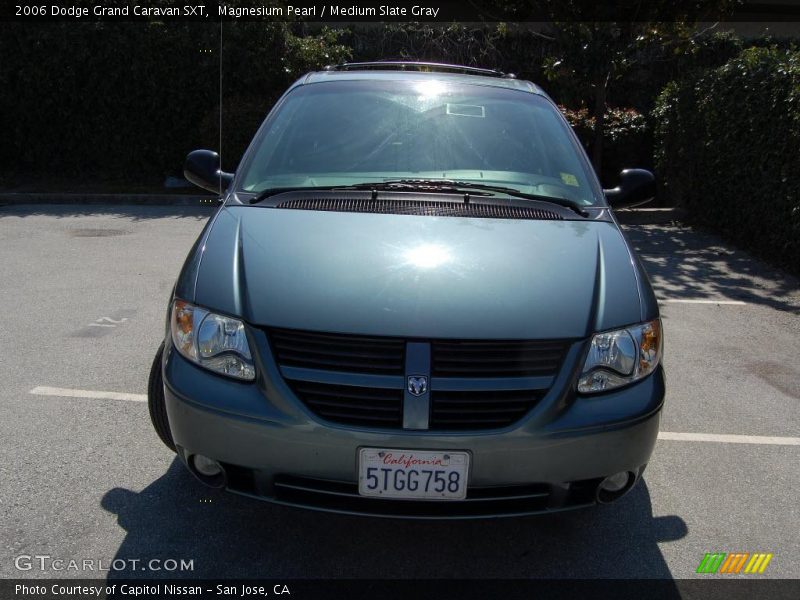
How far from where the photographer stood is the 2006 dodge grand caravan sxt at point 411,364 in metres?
2.66

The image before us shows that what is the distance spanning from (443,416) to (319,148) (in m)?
1.86

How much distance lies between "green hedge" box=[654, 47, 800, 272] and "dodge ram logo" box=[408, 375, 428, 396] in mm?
6599

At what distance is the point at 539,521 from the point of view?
3.38 metres

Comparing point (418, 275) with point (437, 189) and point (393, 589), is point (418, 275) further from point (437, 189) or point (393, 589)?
point (393, 589)

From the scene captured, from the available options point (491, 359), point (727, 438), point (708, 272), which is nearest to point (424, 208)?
point (491, 359)

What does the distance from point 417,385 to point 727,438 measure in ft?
7.93

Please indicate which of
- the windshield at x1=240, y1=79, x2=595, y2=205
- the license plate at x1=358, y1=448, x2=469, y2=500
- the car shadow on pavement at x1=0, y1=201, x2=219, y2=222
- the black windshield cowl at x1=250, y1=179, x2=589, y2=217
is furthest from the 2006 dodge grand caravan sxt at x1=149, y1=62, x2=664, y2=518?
the car shadow on pavement at x1=0, y1=201, x2=219, y2=222

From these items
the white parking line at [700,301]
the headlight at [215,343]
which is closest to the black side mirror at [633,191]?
the headlight at [215,343]

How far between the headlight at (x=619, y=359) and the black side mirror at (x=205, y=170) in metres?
2.46

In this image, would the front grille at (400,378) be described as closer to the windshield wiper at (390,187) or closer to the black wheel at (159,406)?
the black wheel at (159,406)

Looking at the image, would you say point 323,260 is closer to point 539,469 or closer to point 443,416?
point 443,416

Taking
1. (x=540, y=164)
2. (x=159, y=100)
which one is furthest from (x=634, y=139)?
(x=540, y=164)

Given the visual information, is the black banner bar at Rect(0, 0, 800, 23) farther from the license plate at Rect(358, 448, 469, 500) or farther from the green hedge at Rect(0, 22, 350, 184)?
the license plate at Rect(358, 448, 469, 500)

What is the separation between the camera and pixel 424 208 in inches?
138
